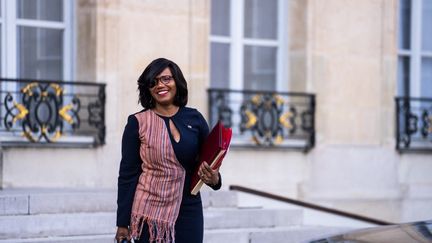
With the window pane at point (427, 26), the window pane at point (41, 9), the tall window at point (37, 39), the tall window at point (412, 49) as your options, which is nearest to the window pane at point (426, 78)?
the tall window at point (412, 49)

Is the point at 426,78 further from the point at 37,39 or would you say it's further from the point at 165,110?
the point at 165,110

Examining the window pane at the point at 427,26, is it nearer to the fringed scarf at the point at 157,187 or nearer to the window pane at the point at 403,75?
the window pane at the point at 403,75

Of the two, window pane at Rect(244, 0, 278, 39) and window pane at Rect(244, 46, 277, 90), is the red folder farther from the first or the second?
window pane at Rect(244, 0, 278, 39)

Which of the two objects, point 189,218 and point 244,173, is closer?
point 189,218

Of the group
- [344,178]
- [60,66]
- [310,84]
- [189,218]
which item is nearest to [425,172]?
[344,178]

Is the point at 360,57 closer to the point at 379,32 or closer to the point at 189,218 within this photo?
the point at 379,32

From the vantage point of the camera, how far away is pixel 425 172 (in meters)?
12.7

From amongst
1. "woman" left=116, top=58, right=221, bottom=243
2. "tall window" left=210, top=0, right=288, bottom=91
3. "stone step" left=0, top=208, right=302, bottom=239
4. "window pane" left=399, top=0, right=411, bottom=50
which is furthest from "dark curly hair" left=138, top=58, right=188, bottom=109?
"window pane" left=399, top=0, right=411, bottom=50

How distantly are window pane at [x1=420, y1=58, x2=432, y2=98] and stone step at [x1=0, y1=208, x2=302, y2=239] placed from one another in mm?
4476

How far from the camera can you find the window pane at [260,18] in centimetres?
1206

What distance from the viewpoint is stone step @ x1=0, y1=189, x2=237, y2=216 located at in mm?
8461

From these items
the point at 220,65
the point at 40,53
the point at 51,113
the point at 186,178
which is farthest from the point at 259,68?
the point at 186,178

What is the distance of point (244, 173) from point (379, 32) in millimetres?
2618

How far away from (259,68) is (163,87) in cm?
652
